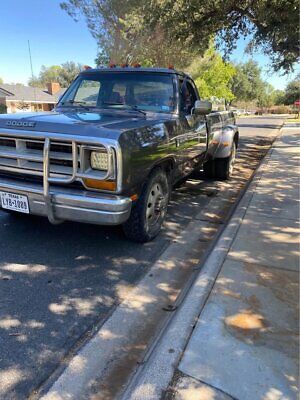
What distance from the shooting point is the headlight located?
347cm

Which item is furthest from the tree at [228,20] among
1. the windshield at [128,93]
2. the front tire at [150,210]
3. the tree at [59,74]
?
the tree at [59,74]

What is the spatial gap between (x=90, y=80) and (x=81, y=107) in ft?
2.04

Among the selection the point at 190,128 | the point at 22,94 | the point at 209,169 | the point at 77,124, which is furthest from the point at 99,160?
the point at 22,94

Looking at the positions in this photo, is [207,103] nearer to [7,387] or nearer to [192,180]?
[192,180]

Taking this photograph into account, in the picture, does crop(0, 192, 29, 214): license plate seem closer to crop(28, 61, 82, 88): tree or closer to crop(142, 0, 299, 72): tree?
crop(142, 0, 299, 72): tree

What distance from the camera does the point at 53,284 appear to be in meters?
3.59

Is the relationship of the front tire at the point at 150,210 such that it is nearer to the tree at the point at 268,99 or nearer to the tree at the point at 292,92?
the tree at the point at 292,92

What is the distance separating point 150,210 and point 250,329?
198cm

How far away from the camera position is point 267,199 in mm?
6336

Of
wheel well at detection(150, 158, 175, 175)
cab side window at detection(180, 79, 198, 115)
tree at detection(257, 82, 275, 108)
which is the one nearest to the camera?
wheel well at detection(150, 158, 175, 175)

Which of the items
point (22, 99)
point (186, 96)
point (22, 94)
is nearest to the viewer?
point (186, 96)

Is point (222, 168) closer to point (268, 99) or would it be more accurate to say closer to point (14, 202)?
point (14, 202)

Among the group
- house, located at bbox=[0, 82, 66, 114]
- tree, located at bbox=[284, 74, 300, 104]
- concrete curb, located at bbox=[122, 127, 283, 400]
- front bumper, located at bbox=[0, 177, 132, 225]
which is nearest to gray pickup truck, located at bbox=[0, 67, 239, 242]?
front bumper, located at bbox=[0, 177, 132, 225]

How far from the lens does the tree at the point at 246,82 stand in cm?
7875
